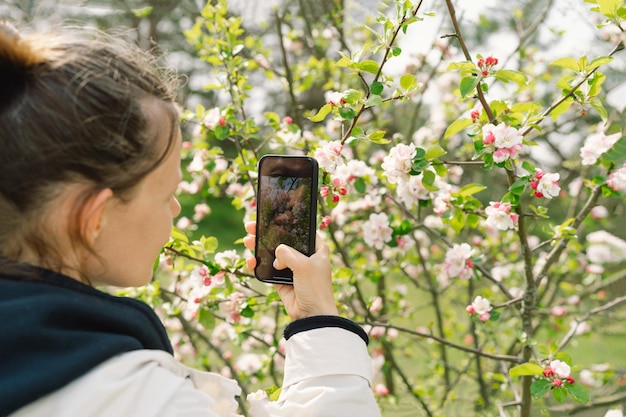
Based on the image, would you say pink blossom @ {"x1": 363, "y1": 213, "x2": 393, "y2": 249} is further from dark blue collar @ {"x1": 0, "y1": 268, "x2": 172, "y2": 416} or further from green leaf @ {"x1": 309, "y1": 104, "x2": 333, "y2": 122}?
dark blue collar @ {"x1": 0, "y1": 268, "x2": 172, "y2": 416}

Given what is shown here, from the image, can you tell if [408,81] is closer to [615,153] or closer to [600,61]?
[600,61]

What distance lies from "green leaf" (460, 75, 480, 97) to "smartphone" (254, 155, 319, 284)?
1.30ft

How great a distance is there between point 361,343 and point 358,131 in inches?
25.0

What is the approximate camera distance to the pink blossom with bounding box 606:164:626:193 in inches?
69.6

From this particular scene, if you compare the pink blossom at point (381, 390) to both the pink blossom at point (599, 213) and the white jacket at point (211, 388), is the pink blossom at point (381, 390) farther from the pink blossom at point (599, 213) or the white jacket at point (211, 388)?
the white jacket at point (211, 388)

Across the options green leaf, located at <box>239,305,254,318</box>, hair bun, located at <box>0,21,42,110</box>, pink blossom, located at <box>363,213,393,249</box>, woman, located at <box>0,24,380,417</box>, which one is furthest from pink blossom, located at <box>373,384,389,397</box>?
hair bun, located at <box>0,21,42,110</box>

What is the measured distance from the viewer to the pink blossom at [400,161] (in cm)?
164

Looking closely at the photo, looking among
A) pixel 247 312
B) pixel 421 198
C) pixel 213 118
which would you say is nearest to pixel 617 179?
pixel 421 198

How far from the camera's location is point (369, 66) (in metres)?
1.56

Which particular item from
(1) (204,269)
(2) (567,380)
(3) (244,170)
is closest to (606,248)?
(2) (567,380)

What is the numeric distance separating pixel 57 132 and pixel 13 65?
0.41 ft

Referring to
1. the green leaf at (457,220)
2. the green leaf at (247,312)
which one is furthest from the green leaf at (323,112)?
the green leaf at (247,312)

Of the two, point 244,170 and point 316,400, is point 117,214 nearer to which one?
point 316,400

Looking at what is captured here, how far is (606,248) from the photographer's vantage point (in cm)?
308
